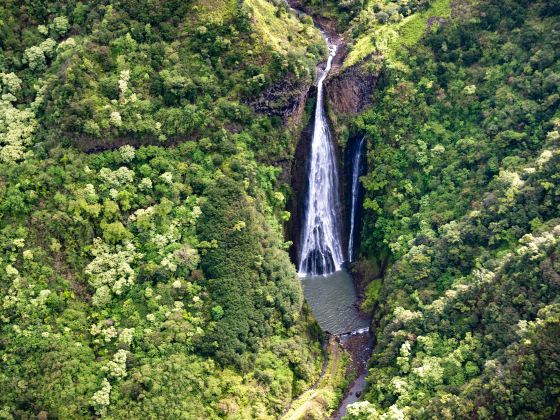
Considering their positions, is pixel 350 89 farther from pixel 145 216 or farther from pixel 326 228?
pixel 145 216

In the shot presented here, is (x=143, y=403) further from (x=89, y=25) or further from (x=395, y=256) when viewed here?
(x=89, y=25)

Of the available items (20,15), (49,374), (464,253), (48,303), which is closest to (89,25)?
(20,15)

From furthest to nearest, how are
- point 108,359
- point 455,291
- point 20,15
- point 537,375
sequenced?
point 20,15 → point 455,291 → point 108,359 → point 537,375

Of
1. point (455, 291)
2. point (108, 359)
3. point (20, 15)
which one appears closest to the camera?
point (108, 359)

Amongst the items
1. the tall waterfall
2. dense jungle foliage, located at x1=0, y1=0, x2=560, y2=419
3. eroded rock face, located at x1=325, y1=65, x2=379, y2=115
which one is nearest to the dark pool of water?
the tall waterfall

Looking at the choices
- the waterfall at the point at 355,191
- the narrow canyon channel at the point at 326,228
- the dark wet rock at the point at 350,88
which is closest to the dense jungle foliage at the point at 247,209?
the dark wet rock at the point at 350,88

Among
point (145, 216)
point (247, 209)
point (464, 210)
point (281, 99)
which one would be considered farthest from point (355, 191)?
point (145, 216)
